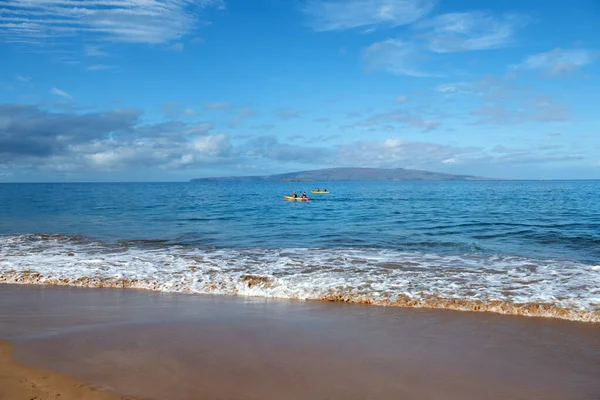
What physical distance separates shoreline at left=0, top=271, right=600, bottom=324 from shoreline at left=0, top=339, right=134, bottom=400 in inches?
202

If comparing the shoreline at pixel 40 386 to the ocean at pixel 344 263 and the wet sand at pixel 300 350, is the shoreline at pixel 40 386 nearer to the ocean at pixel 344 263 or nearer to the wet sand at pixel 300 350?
the wet sand at pixel 300 350

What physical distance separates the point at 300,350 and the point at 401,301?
3.85 meters

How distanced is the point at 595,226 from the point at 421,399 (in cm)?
2555

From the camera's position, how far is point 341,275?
12.4 meters

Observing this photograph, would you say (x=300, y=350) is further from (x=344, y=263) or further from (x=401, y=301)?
(x=344, y=263)

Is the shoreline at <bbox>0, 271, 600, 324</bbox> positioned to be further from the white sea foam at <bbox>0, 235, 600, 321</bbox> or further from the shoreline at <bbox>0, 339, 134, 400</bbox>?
the shoreline at <bbox>0, 339, 134, 400</bbox>

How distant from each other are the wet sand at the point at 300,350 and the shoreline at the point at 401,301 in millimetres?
365

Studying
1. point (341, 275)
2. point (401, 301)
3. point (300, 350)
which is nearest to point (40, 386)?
point (300, 350)

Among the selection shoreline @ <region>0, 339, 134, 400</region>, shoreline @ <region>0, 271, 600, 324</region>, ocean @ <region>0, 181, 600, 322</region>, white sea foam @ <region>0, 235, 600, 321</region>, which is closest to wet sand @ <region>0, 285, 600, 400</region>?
shoreline @ <region>0, 339, 134, 400</region>

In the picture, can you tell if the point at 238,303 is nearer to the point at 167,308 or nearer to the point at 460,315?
the point at 167,308

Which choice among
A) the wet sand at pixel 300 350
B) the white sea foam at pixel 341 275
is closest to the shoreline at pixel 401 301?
the white sea foam at pixel 341 275

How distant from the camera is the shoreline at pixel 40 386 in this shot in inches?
202

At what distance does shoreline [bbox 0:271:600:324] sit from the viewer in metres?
8.95

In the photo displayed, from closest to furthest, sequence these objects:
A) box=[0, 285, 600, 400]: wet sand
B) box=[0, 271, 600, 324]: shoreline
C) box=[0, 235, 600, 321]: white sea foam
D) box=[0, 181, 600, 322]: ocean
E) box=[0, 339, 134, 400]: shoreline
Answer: box=[0, 339, 134, 400]: shoreline
box=[0, 285, 600, 400]: wet sand
box=[0, 271, 600, 324]: shoreline
box=[0, 235, 600, 321]: white sea foam
box=[0, 181, 600, 322]: ocean
